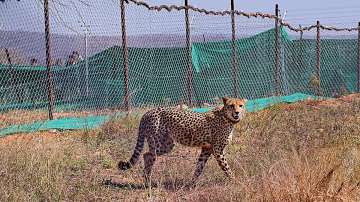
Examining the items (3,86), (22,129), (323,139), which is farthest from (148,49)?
(323,139)

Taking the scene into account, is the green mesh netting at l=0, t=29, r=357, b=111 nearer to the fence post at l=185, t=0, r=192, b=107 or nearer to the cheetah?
the fence post at l=185, t=0, r=192, b=107

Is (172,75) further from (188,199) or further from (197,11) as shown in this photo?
(188,199)

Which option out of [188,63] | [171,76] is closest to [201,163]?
[188,63]

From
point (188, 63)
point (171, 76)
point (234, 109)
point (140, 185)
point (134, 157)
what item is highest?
point (234, 109)

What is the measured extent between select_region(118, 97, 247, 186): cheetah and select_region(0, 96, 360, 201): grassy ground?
210 mm

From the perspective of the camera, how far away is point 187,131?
6.20 m

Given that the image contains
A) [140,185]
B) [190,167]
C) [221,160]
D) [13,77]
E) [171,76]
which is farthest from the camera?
[171,76]

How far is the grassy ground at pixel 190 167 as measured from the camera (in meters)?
4.38

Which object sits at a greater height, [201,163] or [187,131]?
[187,131]

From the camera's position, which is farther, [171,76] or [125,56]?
[171,76]

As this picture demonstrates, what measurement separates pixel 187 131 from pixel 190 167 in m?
0.44

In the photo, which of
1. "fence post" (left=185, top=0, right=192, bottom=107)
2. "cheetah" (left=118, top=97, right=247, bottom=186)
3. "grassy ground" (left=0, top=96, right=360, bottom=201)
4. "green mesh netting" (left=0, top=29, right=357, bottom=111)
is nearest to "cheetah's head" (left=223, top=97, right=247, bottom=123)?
"cheetah" (left=118, top=97, right=247, bottom=186)

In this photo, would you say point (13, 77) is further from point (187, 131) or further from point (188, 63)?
point (187, 131)

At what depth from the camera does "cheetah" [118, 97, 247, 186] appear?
6.15 meters
